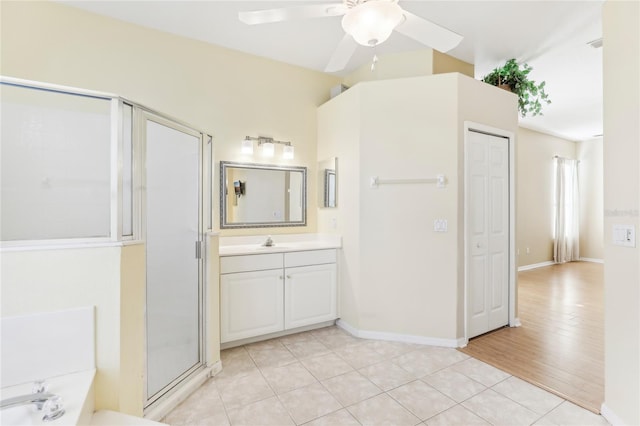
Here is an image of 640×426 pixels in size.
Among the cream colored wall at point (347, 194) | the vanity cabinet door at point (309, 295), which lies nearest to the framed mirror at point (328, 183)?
the cream colored wall at point (347, 194)

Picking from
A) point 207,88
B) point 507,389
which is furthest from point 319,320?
point 207,88

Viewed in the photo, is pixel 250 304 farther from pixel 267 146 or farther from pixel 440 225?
pixel 440 225

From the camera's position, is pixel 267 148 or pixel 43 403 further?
pixel 267 148

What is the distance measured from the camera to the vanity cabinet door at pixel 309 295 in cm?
290

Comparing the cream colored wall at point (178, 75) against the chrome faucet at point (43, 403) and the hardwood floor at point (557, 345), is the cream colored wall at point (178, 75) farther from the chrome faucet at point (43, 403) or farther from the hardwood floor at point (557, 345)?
the hardwood floor at point (557, 345)

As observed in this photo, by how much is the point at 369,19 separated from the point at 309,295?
8.01 feet

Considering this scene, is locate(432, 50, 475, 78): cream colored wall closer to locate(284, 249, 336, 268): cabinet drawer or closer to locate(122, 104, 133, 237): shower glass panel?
locate(284, 249, 336, 268): cabinet drawer

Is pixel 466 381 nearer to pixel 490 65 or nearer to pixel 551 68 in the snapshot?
pixel 490 65

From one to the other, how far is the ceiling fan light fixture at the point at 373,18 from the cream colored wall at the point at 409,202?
1.42 m

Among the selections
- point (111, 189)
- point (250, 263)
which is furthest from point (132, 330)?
point (250, 263)

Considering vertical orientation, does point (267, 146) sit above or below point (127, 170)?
above

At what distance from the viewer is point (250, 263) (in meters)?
2.72

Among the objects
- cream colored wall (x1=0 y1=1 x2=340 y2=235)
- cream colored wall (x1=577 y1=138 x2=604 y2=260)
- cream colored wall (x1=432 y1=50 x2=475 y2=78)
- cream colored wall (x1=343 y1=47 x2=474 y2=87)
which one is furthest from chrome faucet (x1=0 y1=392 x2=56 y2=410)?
cream colored wall (x1=577 y1=138 x2=604 y2=260)

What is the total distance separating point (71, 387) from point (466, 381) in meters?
2.41
